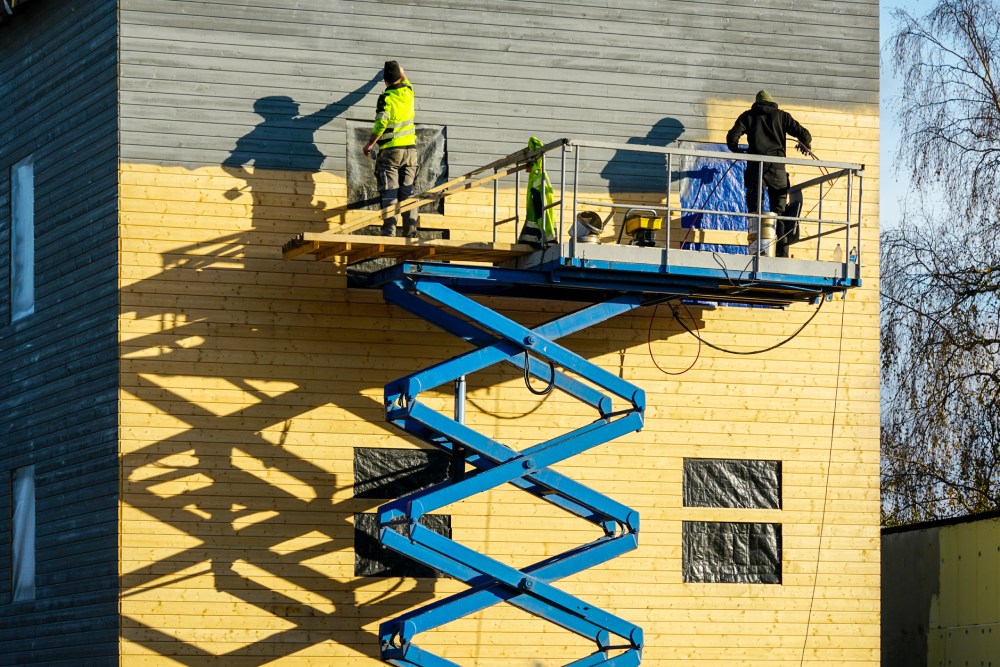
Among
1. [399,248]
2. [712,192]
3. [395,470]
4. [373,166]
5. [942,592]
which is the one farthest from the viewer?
[942,592]

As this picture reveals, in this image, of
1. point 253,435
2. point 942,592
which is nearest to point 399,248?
point 253,435

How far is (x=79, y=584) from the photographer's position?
66.9ft

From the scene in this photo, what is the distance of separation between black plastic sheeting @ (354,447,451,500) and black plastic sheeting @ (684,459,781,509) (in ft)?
11.4

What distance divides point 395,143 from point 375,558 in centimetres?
548

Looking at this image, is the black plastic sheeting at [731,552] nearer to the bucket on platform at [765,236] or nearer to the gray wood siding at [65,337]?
the bucket on platform at [765,236]

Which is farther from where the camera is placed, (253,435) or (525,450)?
(253,435)

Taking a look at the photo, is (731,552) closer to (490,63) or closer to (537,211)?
(537,211)

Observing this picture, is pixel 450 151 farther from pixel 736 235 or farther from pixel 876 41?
pixel 876 41

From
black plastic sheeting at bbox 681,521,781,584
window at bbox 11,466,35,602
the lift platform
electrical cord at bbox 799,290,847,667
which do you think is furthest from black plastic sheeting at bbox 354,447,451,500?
electrical cord at bbox 799,290,847,667

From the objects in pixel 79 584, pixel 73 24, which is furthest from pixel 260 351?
pixel 73 24

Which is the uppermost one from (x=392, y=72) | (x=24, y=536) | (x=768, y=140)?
(x=392, y=72)

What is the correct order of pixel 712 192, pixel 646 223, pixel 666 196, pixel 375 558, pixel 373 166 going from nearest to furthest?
pixel 375 558 → pixel 646 223 → pixel 373 166 → pixel 666 196 → pixel 712 192

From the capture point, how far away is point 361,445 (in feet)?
66.8

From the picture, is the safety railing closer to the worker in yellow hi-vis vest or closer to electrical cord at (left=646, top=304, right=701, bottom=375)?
the worker in yellow hi-vis vest
